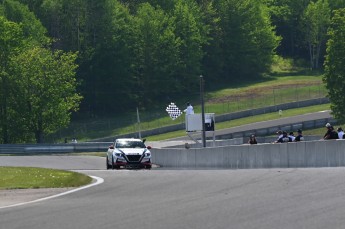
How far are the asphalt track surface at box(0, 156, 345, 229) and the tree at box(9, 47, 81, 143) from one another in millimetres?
57802

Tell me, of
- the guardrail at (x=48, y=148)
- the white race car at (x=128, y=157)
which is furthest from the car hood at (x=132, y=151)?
the guardrail at (x=48, y=148)

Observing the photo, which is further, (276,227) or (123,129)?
(123,129)

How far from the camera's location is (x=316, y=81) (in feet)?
349

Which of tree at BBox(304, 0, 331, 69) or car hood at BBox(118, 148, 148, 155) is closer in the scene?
car hood at BBox(118, 148, 148, 155)

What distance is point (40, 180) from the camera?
26.2m

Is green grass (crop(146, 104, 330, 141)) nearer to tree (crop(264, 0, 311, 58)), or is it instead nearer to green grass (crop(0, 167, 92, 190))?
tree (crop(264, 0, 311, 58))

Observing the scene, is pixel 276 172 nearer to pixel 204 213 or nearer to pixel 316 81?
pixel 204 213

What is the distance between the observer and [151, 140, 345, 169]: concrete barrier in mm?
31469

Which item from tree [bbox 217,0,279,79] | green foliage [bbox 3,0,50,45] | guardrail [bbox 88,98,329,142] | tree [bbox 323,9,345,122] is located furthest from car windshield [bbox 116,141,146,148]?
tree [bbox 217,0,279,79]

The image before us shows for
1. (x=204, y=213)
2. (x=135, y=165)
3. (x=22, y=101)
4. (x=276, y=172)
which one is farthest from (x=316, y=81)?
(x=204, y=213)

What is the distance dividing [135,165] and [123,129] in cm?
4774

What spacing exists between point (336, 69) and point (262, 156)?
42702 mm

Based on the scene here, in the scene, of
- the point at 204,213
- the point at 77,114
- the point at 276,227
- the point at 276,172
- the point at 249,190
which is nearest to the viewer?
the point at 276,227

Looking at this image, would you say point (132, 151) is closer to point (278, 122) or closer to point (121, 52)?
point (278, 122)
